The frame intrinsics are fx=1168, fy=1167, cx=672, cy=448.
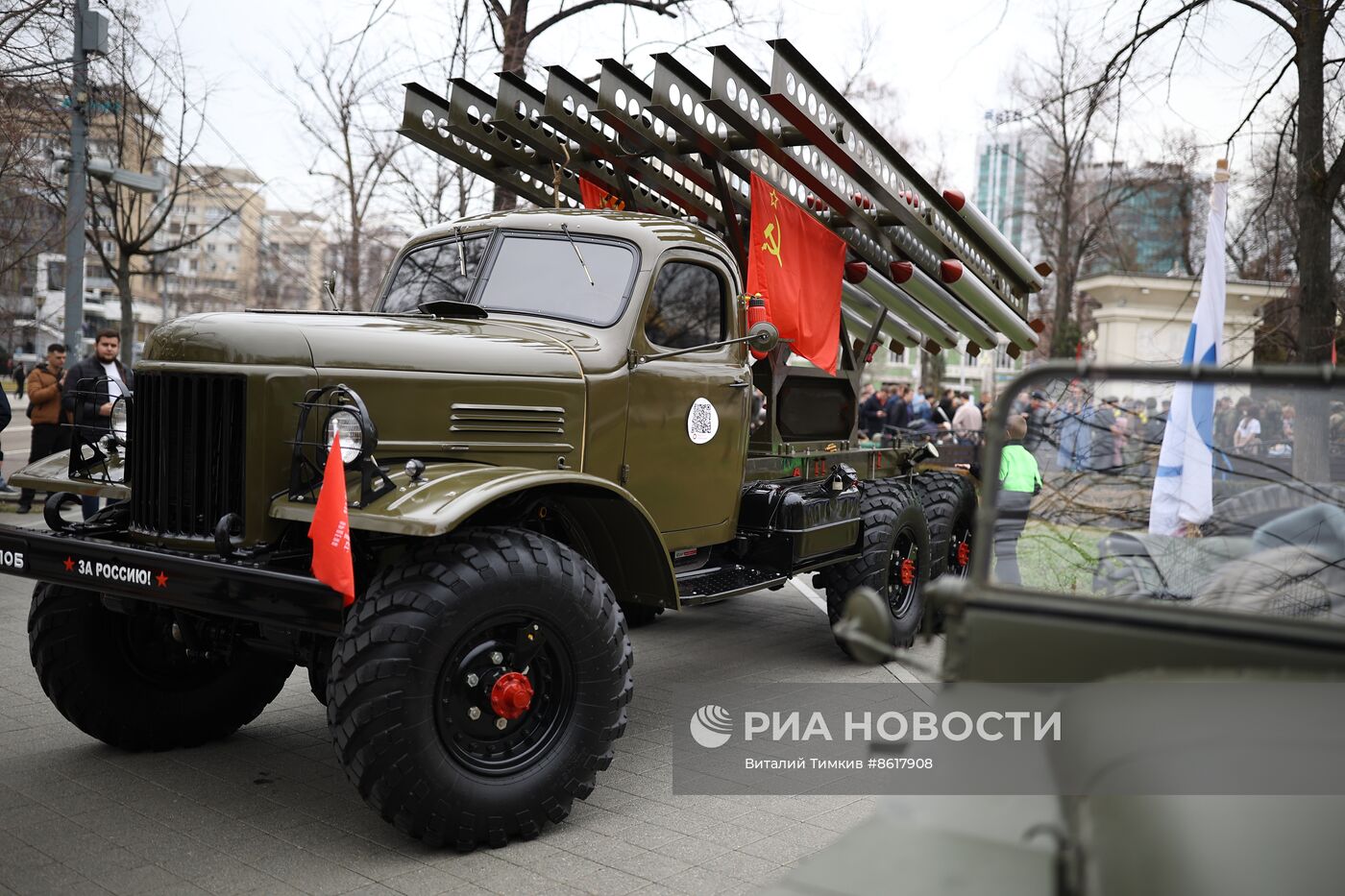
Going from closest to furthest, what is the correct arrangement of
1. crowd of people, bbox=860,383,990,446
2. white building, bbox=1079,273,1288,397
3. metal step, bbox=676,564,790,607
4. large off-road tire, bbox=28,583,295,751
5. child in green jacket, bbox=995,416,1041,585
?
child in green jacket, bbox=995,416,1041,585 → large off-road tire, bbox=28,583,295,751 → metal step, bbox=676,564,790,607 → crowd of people, bbox=860,383,990,446 → white building, bbox=1079,273,1288,397

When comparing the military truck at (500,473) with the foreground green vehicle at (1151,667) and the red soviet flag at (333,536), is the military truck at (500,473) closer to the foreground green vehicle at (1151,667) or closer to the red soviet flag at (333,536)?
the red soviet flag at (333,536)

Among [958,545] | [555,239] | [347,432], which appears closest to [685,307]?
[555,239]

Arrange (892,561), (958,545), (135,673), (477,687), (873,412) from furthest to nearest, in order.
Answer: (873,412) → (958,545) → (892,561) → (135,673) → (477,687)

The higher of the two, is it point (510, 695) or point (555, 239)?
point (555, 239)

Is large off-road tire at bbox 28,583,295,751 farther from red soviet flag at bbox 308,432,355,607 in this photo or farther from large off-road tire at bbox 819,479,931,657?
large off-road tire at bbox 819,479,931,657

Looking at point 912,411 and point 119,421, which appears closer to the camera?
point 119,421

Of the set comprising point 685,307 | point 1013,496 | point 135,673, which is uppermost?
point 685,307

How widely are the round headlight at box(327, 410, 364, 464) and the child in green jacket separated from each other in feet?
7.79

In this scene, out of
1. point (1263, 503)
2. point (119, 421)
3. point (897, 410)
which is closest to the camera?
point (1263, 503)

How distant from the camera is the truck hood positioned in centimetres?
417

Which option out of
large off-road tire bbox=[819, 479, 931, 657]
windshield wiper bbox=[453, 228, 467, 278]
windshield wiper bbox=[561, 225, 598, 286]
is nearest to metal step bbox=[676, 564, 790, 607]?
large off-road tire bbox=[819, 479, 931, 657]

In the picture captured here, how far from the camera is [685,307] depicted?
583 centimetres

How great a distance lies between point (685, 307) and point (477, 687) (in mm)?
2458

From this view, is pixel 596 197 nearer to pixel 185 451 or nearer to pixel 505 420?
pixel 505 420
